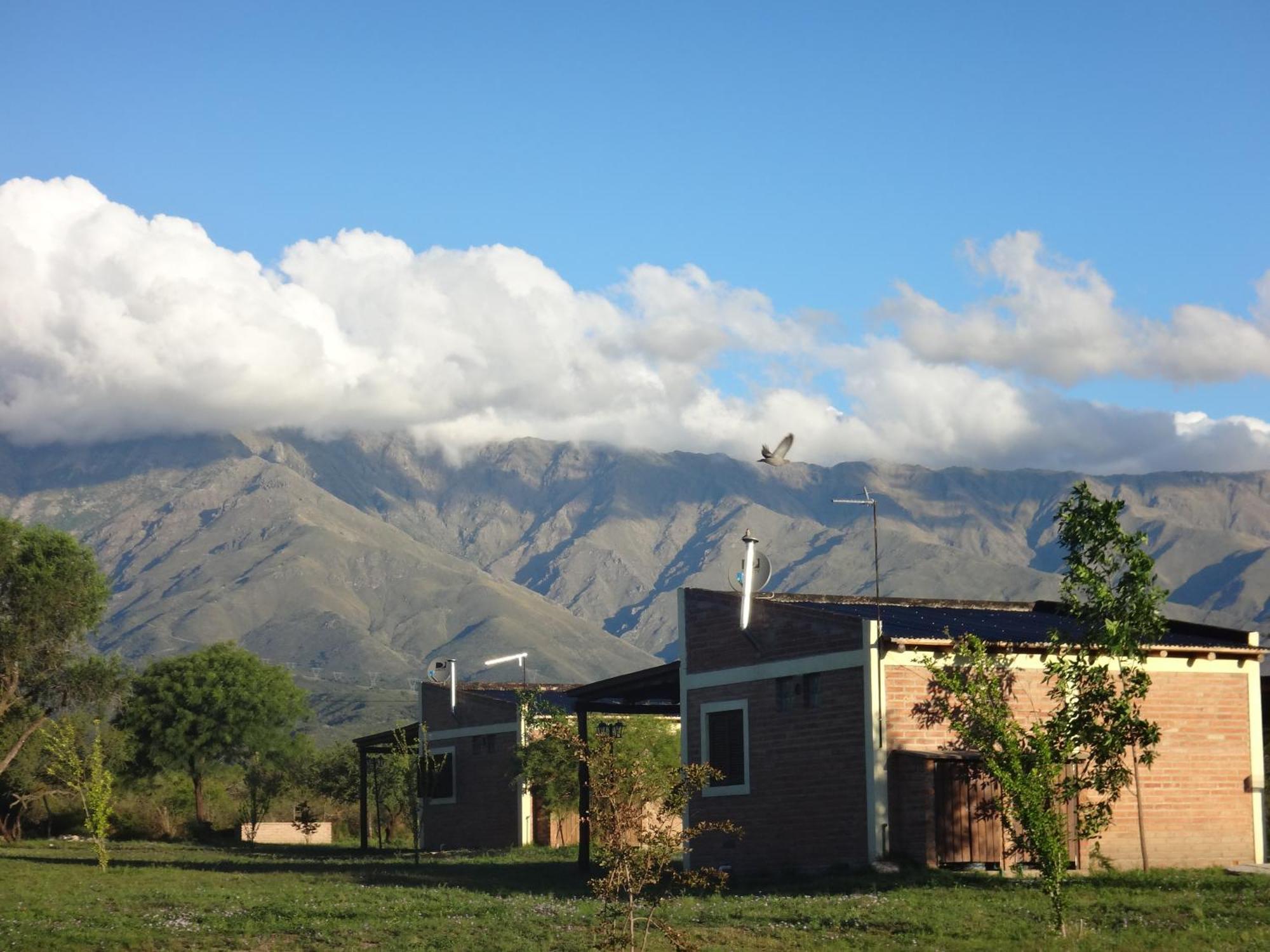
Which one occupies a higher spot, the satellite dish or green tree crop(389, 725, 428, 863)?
the satellite dish

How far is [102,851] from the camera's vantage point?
37.8 metres

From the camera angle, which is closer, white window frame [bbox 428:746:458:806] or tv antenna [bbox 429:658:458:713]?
tv antenna [bbox 429:658:458:713]

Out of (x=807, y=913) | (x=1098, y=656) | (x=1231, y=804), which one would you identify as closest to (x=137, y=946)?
(x=807, y=913)

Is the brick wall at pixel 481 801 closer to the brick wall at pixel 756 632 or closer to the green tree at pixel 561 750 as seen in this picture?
the green tree at pixel 561 750

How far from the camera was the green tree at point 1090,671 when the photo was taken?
25.2 meters

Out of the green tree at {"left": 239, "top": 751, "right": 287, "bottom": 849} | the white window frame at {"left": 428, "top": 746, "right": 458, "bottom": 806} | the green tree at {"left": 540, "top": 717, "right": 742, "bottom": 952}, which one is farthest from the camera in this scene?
the green tree at {"left": 239, "top": 751, "right": 287, "bottom": 849}

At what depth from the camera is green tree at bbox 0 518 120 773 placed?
5866 centimetres

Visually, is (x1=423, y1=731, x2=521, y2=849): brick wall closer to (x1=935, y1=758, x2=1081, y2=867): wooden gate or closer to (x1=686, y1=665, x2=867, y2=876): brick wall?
(x1=686, y1=665, x2=867, y2=876): brick wall

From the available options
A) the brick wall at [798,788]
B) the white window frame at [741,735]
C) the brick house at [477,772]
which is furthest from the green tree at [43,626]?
the brick wall at [798,788]

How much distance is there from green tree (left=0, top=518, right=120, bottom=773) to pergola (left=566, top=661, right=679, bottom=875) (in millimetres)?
26461

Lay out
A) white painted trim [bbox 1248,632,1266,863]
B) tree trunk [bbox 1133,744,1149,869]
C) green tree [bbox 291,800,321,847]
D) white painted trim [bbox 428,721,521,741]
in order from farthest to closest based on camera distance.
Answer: green tree [bbox 291,800,321,847]
white painted trim [bbox 428,721,521,741]
white painted trim [bbox 1248,632,1266,863]
tree trunk [bbox 1133,744,1149,869]

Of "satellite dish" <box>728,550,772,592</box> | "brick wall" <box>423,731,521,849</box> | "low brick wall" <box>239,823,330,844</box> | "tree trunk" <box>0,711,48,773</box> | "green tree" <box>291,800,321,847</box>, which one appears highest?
"satellite dish" <box>728,550,772,592</box>

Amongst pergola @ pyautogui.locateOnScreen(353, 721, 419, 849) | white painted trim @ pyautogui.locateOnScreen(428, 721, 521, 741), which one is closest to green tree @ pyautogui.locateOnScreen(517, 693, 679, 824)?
white painted trim @ pyautogui.locateOnScreen(428, 721, 521, 741)

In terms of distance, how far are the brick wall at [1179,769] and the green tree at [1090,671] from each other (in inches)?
20.8
